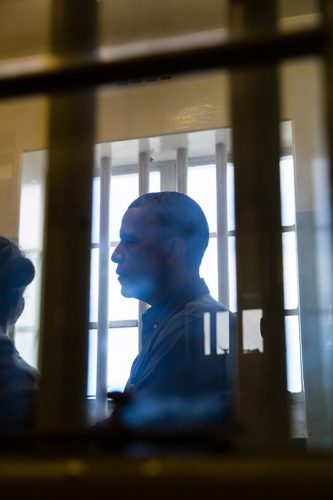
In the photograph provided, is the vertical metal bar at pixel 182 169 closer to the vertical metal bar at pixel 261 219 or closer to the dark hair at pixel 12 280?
the dark hair at pixel 12 280

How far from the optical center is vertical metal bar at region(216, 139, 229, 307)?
2.11 metres

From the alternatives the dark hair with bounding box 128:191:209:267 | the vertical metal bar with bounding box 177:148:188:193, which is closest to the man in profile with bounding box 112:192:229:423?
the dark hair with bounding box 128:191:209:267

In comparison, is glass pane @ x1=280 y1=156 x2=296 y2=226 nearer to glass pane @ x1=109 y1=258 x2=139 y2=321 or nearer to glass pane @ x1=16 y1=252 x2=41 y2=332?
glass pane @ x1=16 y1=252 x2=41 y2=332

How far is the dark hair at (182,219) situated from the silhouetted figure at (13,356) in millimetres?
291

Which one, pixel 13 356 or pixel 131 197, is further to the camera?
pixel 131 197

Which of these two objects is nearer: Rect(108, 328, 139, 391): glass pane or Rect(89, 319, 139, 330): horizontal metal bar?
Rect(108, 328, 139, 391): glass pane

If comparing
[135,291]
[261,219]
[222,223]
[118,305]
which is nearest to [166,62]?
[261,219]

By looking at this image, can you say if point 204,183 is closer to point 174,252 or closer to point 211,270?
point 211,270

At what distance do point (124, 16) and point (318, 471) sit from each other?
0.71 m

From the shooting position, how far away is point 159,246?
1.38m

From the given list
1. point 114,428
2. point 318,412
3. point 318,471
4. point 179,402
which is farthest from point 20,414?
point 318,412

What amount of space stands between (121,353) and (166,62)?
54.7 inches

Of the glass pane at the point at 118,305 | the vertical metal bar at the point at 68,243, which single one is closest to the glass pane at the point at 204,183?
the glass pane at the point at 118,305

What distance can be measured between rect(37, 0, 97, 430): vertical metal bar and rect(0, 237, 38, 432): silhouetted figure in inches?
5.1
